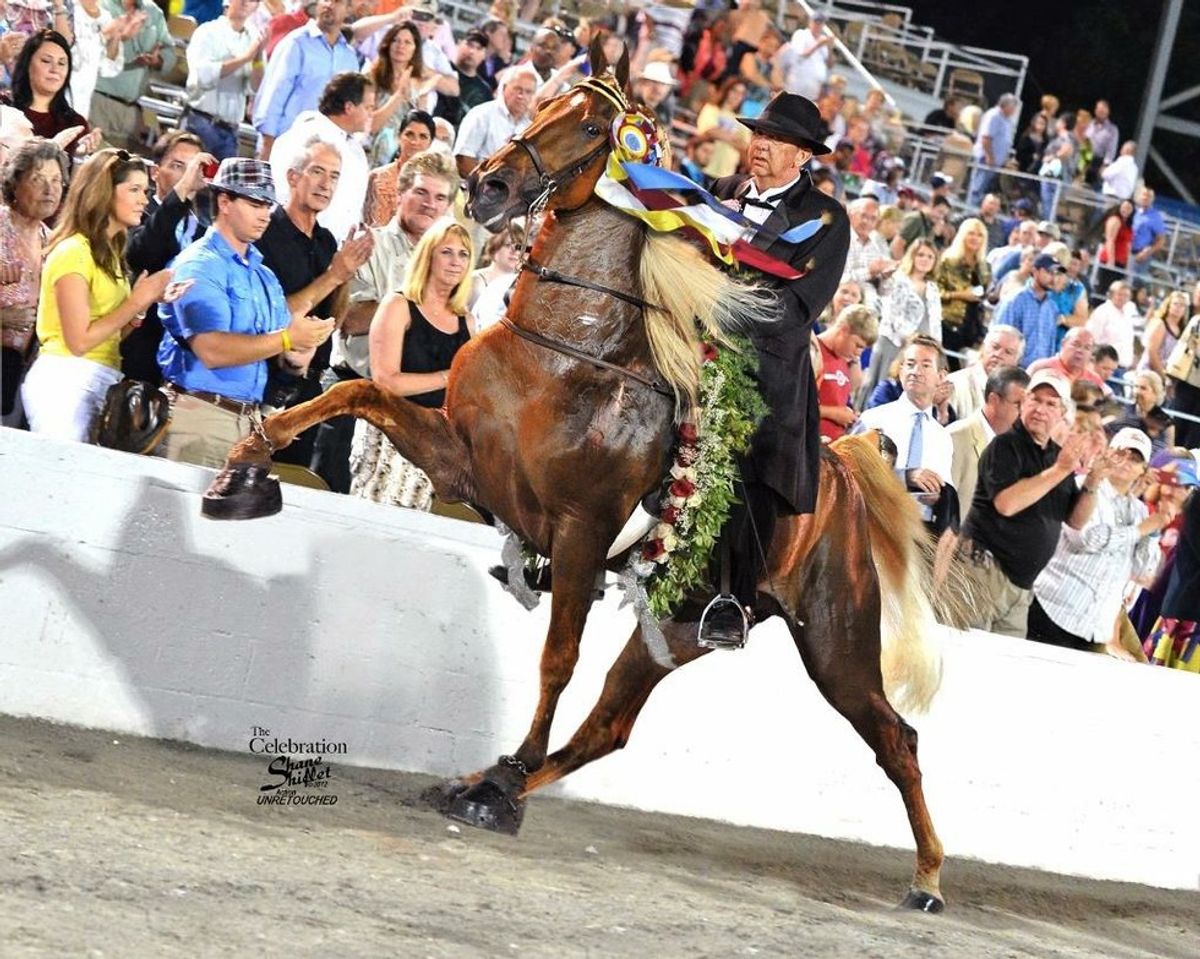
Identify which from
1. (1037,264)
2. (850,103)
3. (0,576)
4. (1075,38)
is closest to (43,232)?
(0,576)

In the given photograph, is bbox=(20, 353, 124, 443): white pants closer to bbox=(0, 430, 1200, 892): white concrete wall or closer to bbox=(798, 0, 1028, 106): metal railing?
bbox=(0, 430, 1200, 892): white concrete wall

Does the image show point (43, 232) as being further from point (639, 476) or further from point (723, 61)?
point (723, 61)

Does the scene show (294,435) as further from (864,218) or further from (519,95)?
(864,218)

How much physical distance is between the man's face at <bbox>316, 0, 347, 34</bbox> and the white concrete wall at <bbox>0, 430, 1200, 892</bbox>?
5.39 meters

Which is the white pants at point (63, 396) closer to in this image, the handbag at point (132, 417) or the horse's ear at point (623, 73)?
the handbag at point (132, 417)

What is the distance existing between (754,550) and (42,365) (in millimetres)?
3023

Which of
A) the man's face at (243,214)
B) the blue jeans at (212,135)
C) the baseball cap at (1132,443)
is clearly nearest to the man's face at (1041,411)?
the baseball cap at (1132,443)

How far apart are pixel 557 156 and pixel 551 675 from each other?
183 centimetres

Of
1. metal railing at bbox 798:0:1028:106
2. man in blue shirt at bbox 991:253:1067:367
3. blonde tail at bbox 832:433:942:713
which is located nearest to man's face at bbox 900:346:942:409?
blonde tail at bbox 832:433:942:713

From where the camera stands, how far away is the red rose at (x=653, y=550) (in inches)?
256

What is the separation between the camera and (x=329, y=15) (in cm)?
1167

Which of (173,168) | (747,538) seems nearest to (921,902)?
(747,538)

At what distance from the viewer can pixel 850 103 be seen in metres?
19.7

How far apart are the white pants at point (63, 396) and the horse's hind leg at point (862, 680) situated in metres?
3.01
